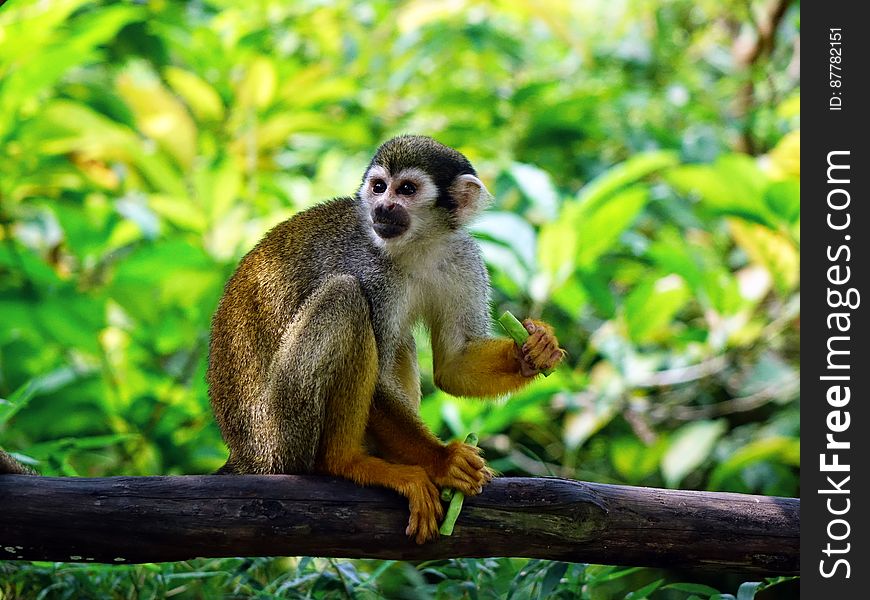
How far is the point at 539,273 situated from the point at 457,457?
2131 millimetres

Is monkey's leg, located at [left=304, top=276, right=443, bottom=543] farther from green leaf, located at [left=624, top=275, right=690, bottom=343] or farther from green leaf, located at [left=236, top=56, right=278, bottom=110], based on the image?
green leaf, located at [left=236, top=56, right=278, bottom=110]

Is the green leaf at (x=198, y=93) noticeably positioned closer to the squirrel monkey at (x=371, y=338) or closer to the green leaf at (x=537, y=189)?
the green leaf at (x=537, y=189)

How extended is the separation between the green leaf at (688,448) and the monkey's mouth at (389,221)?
8.46 ft

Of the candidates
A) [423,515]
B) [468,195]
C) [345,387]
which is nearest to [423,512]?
[423,515]

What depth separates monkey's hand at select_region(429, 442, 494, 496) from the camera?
268 cm

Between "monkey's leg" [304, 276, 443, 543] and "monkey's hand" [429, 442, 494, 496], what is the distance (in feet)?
0.19

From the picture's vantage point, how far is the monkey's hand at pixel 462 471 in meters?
2.68

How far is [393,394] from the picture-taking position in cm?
298

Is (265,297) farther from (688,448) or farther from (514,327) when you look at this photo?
A: (688,448)

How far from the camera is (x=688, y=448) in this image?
523 centimetres

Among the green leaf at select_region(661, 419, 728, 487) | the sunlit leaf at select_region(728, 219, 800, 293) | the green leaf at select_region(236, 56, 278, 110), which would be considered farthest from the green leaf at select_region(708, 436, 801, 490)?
the green leaf at select_region(236, 56, 278, 110)

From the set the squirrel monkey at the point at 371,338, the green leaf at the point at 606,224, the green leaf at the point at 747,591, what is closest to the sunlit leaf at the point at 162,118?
the squirrel monkey at the point at 371,338
